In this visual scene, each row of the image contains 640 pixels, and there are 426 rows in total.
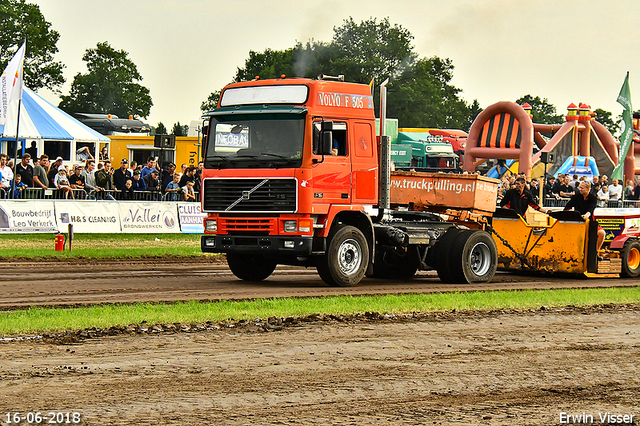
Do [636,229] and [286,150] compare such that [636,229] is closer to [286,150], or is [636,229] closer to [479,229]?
[479,229]

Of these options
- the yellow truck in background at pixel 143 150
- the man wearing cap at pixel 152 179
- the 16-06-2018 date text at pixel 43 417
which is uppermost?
the yellow truck in background at pixel 143 150

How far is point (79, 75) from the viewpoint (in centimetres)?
9812

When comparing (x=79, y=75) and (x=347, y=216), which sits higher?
(x=79, y=75)

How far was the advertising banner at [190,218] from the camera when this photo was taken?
2475 centimetres

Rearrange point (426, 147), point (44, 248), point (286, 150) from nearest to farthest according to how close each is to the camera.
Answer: point (286, 150) < point (44, 248) < point (426, 147)

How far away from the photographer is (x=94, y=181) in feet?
77.8

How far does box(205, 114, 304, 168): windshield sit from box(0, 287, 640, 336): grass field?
2514 millimetres

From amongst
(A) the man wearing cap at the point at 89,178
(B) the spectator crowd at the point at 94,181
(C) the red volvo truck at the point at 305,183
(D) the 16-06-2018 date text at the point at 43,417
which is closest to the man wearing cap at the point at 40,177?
(B) the spectator crowd at the point at 94,181

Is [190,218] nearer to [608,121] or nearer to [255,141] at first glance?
[255,141]

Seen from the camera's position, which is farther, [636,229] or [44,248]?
[44,248]

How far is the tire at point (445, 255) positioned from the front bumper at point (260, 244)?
9.67 feet

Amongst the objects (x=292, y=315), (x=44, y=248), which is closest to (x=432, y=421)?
(x=292, y=315)

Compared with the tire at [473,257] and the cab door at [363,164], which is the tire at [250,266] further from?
the tire at [473,257]

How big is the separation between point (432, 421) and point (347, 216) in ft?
30.3
